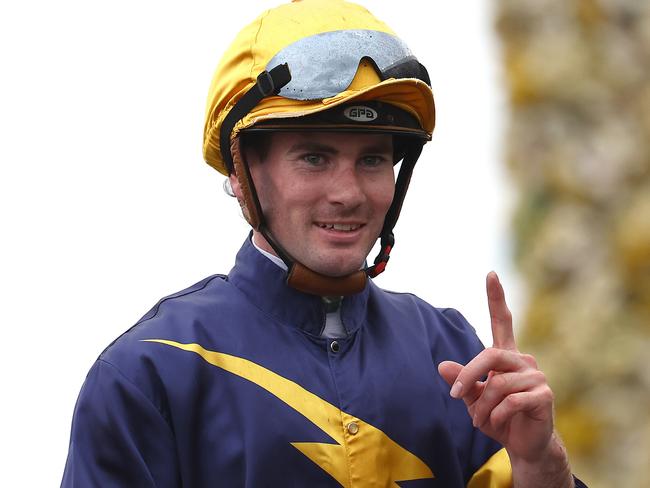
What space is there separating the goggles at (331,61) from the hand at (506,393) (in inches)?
21.9

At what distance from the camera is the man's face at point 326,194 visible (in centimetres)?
416

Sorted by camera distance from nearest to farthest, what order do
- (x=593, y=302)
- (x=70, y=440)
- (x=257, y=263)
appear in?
(x=70, y=440), (x=257, y=263), (x=593, y=302)

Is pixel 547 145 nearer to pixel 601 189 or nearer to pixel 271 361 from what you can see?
pixel 601 189

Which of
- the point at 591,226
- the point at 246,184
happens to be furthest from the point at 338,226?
the point at 591,226

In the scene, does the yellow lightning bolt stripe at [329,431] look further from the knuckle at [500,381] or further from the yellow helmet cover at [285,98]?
the yellow helmet cover at [285,98]

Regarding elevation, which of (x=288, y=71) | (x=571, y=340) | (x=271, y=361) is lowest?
(x=571, y=340)

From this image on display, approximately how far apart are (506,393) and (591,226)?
218 cm

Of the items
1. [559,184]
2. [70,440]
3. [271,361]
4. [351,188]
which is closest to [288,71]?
[351,188]

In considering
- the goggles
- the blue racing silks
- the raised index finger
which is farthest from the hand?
the goggles

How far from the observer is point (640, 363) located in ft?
19.9

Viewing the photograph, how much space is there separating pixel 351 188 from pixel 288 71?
307mm

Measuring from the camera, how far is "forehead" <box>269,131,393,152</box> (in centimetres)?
417

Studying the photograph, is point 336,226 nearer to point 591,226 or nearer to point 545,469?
point 545,469

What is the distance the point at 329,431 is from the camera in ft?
13.6
